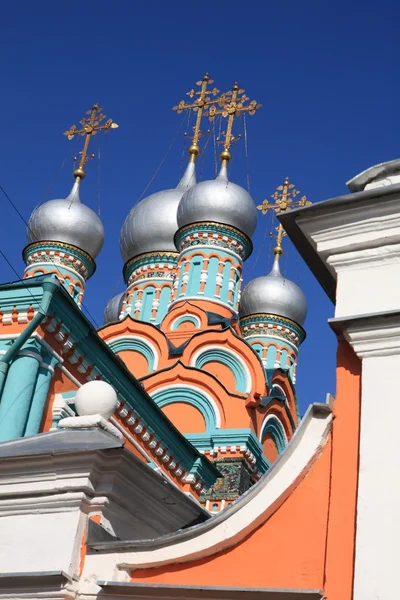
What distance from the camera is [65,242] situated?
17562mm

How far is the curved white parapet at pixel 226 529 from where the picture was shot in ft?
10.9

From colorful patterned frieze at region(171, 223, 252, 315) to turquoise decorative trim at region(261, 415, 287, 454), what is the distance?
2354mm

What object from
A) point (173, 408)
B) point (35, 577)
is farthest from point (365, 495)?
point (173, 408)

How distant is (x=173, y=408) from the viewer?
13789mm

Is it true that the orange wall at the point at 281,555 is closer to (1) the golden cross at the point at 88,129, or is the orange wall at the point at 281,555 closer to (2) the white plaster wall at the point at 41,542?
(2) the white plaster wall at the point at 41,542

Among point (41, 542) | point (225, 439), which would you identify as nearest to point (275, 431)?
point (225, 439)

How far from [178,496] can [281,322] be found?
609 inches

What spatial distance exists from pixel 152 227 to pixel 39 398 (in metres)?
11.2

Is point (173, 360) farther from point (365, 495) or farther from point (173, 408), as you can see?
point (365, 495)

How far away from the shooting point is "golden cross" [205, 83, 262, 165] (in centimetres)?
1851

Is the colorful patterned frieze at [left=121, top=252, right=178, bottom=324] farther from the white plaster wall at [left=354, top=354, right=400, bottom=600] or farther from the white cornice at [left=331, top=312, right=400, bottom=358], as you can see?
the white plaster wall at [left=354, top=354, right=400, bottom=600]

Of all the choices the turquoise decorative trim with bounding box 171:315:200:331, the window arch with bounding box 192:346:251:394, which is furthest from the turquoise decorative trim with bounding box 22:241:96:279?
the window arch with bounding box 192:346:251:394

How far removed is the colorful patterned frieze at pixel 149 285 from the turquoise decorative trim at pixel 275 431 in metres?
3.67

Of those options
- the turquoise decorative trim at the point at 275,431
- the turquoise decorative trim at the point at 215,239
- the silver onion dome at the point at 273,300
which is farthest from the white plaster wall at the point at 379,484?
the silver onion dome at the point at 273,300
